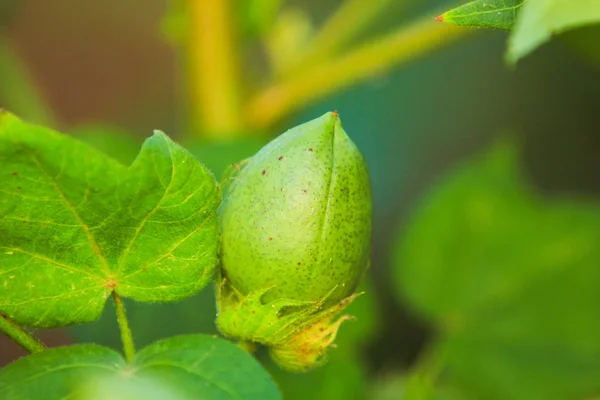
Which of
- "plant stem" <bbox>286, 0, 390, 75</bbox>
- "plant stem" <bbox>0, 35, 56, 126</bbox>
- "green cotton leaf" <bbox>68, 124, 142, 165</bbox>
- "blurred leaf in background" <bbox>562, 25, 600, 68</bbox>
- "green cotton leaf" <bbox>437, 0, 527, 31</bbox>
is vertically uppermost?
"plant stem" <bbox>0, 35, 56, 126</bbox>

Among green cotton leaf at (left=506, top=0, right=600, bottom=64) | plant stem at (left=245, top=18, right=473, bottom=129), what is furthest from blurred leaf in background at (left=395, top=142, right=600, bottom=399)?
green cotton leaf at (left=506, top=0, right=600, bottom=64)

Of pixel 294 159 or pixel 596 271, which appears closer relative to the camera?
pixel 294 159

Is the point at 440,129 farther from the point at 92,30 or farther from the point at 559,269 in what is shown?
the point at 92,30

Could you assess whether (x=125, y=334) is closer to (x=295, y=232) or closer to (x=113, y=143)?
(x=295, y=232)

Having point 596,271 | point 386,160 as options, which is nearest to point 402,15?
point 386,160

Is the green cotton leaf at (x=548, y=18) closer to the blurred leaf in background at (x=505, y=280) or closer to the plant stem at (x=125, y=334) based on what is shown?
the plant stem at (x=125, y=334)

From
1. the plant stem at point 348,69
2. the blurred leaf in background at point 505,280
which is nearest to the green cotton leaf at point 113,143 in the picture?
the plant stem at point 348,69

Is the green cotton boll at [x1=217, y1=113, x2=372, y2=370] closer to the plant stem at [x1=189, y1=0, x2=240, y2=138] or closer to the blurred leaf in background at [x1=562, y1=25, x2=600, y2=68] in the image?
the blurred leaf in background at [x1=562, y1=25, x2=600, y2=68]
